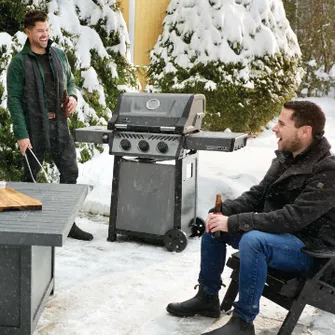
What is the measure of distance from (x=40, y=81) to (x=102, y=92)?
85.7 inches

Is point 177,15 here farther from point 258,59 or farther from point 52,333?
point 52,333

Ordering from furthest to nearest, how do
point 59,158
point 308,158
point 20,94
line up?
point 59,158 → point 20,94 → point 308,158

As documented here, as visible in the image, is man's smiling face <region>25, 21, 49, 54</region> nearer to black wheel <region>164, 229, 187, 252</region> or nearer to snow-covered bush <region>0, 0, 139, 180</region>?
snow-covered bush <region>0, 0, 139, 180</region>

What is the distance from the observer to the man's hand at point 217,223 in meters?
3.07

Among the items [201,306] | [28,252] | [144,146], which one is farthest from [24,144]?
[201,306]

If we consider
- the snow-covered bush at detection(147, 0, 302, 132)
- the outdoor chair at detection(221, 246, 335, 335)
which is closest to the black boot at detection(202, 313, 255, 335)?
the outdoor chair at detection(221, 246, 335, 335)

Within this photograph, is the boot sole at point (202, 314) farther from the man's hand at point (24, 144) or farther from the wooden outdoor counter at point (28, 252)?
the man's hand at point (24, 144)

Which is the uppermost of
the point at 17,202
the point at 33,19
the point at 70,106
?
the point at 33,19

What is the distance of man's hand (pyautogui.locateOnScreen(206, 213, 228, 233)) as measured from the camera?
3.07m

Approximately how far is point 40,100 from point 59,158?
548 mm

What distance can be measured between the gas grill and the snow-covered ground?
0.67ft

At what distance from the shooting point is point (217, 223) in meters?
3.10

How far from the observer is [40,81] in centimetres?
470

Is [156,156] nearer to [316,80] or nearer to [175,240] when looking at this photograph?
[175,240]
